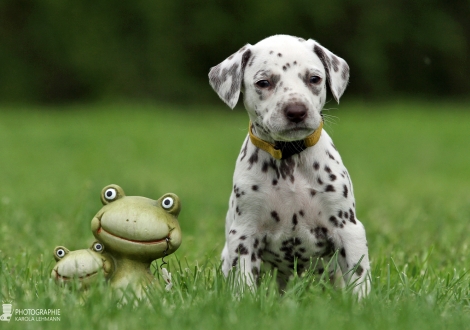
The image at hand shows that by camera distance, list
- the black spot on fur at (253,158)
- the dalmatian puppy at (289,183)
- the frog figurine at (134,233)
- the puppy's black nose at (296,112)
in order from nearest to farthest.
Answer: the frog figurine at (134,233) < the puppy's black nose at (296,112) < the dalmatian puppy at (289,183) < the black spot on fur at (253,158)

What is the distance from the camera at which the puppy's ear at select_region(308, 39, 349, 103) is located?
4.30 metres

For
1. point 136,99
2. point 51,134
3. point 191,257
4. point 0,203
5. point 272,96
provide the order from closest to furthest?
point 272,96 < point 191,257 < point 0,203 < point 51,134 < point 136,99

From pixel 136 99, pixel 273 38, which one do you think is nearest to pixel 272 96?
pixel 273 38

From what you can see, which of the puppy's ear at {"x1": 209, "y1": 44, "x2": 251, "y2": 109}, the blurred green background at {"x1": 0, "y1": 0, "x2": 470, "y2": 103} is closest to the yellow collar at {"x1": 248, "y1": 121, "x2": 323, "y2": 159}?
the puppy's ear at {"x1": 209, "y1": 44, "x2": 251, "y2": 109}

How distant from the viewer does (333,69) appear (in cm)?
434

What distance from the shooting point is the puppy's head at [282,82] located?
13.0ft

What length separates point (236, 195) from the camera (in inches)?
168

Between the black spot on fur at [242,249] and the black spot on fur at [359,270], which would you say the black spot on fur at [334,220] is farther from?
the black spot on fur at [242,249]

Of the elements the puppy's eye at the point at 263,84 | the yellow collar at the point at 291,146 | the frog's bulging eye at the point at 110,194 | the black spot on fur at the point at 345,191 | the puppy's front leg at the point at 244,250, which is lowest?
the puppy's front leg at the point at 244,250

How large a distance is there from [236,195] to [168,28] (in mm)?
27365

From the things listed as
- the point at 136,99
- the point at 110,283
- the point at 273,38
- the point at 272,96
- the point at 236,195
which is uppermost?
the point at 273,38

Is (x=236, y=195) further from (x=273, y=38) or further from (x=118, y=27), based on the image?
(x=118, y=27)

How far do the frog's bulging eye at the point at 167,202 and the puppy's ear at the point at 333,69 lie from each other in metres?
1.15

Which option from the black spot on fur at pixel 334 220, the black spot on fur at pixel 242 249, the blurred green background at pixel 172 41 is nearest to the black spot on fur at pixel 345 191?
the black spot on fur at pixel 334 220
